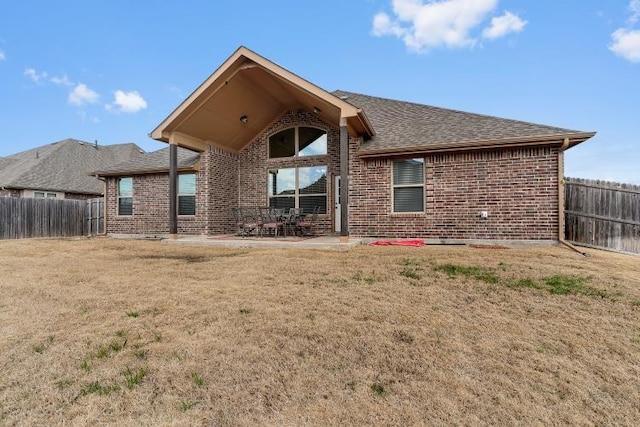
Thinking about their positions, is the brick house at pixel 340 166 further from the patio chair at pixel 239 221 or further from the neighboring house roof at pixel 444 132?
the patio chair at pixel 239 221

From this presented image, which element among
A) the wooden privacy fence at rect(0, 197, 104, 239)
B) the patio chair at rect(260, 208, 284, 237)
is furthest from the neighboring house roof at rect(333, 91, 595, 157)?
the wooden privacy fence at rect(0, 197, 104, 239)

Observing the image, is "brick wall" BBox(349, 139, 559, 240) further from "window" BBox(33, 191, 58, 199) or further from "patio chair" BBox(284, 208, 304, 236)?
"window" BBox(33, 191, 58, 199)

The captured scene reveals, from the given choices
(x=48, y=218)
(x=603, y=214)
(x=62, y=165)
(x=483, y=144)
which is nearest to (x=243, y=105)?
(x=483, y=144)

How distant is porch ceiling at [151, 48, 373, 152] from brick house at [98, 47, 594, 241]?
0.04 metres

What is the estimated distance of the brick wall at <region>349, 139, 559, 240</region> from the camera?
27.3 ft

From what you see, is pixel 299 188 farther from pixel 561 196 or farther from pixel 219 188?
pixel 561 196

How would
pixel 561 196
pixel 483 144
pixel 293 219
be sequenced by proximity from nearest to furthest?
pixel 561 196
pixel 483 144
pixel 293 219

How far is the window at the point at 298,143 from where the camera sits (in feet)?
38.4

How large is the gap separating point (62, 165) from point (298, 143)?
1862cm

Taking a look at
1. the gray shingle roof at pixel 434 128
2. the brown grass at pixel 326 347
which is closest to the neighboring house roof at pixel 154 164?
the gray shingle roof at pixel 434 128

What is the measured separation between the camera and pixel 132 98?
126 ft

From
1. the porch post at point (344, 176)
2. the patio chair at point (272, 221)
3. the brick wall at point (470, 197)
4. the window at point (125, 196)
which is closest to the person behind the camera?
the porch post at point (344, 176)

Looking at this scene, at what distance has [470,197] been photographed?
29.0 feet

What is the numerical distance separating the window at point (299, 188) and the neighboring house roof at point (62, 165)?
12.2 meters
